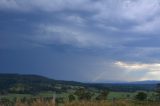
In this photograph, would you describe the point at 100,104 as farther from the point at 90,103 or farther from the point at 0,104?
the point at 0,104

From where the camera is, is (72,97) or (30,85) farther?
(30,85)

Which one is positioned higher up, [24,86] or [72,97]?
[24,86]

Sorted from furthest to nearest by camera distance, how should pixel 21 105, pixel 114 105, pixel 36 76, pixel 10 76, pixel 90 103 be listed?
pixel 36 76
pixel 10 76
pixel 114 105
pixel 90 103
pixel 21 105

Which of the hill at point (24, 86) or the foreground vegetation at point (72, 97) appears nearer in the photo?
the foreground vegetation at point (72, 97)

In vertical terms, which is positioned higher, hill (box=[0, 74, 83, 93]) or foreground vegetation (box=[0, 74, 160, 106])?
hill (box=[0, 74, 83, 93])

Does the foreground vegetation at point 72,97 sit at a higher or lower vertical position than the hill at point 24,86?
lower

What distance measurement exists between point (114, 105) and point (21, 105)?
7897 mm

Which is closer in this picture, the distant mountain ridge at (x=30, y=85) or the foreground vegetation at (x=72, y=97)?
the foreground vegetation at (x=72, y=97)

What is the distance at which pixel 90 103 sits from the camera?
24469 millimetres

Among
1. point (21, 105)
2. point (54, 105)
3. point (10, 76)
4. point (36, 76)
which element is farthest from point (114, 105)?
point (36, 76)

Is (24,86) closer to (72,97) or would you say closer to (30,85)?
(30,85)

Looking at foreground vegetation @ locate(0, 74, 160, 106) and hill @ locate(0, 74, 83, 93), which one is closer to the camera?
foreground vegetation @ locate(0, 74, 160, 106)

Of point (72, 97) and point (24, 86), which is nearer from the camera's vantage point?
point (72, 97)

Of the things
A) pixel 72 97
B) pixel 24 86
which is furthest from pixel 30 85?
pixel 72 97
